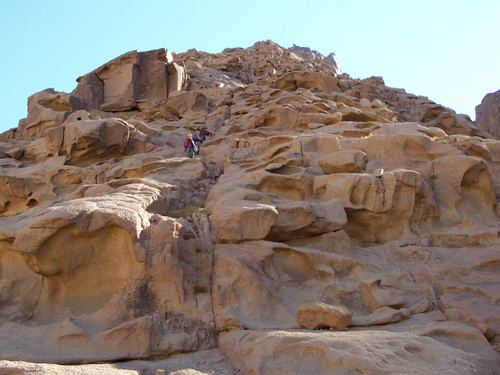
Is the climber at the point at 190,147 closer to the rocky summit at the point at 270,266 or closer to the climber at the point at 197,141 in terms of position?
the climber at the point at 197,141

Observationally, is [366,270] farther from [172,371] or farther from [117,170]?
[117,170]

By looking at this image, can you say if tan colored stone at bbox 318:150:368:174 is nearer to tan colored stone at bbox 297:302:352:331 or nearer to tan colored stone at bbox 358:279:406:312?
tan colored stone at bbox 358:279:406:312

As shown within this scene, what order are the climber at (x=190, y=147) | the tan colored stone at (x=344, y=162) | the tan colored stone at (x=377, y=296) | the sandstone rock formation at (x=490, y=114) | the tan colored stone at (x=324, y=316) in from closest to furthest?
1. the tan colored stone at (x=324, y=316)
2. the tan colored stone at (x=377, y=296)
3. the tan colored stone at (x=344, y=162)
4. the climber at (x=190, y=147)
5. the sandstone rock formation at (x=490, y=114)

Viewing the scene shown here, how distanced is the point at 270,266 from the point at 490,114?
33801mm

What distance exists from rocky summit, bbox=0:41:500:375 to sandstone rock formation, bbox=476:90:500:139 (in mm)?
24240

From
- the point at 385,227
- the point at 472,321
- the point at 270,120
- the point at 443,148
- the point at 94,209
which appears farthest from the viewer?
the point at 270,120

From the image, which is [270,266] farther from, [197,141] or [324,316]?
[197,141]

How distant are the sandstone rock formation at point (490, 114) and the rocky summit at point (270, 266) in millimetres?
24240

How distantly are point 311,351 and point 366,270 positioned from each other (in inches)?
131

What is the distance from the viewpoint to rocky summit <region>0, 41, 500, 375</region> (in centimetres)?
581

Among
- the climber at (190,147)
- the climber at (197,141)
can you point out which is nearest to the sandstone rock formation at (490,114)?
the climber at (197,141)

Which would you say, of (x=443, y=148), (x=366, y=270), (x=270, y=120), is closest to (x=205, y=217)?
(x=366, y=270)

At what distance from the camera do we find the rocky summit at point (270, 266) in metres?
5.81

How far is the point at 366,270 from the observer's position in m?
8.48
